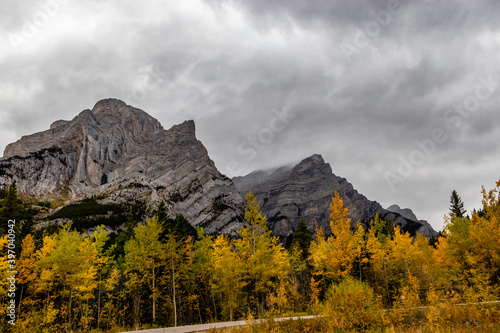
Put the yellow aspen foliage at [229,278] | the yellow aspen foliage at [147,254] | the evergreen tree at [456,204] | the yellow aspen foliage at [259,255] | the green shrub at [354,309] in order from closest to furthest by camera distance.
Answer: the green shrub at [354,309], the yellow aspen foliage at [147,254], the yellow aspen foliage at [229,278], the yellow aspen foliage at [259,255], the evergreen tree at [456,204]

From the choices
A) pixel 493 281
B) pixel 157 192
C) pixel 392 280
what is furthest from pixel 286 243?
pixel 493 281

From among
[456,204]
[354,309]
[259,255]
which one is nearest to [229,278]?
[259,255]

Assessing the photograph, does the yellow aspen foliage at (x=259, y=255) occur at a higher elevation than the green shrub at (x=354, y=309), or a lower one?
higher

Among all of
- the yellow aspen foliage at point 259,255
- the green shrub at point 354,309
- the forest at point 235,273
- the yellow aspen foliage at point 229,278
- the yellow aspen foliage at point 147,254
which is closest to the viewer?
the green shrub at point 354,309

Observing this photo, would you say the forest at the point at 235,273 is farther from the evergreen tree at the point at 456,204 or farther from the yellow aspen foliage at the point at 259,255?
the evergreen tree at the point at 456,204

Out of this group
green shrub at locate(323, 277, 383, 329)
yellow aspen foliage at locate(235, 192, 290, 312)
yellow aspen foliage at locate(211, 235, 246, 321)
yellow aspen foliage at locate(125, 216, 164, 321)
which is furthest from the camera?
yellow aspen foliage at locate(235, 192, 290, 312)

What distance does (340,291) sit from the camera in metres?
13.6

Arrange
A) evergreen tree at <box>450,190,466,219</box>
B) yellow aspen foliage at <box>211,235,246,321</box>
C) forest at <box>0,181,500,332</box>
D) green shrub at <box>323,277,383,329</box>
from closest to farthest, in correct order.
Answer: green shrub at <box>323,277,383,329</box> < forest at <box>0,181,500,332</box> < yellow aspen foliage at <box>211,235,246,321</box> < evergreen tree at <box>450,190,466,219</box>

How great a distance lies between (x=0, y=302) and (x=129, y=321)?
1401 cm

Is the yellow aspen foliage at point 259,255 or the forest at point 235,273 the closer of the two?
the forest at point 235,273

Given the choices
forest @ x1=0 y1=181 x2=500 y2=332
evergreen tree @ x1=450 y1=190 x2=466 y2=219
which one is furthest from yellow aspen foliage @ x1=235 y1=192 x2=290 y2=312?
evergreen tree @ x1=450 y1=190 x2=466 y2=219

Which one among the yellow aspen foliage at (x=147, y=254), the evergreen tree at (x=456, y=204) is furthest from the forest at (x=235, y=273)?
the evergreen tree at (x=456, y=204)

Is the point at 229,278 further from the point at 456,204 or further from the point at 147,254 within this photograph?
the point at 456,204

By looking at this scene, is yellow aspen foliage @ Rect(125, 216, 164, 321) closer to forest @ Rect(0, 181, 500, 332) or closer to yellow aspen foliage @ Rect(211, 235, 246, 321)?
forest @ Rect(0, 181, 500, 332)
